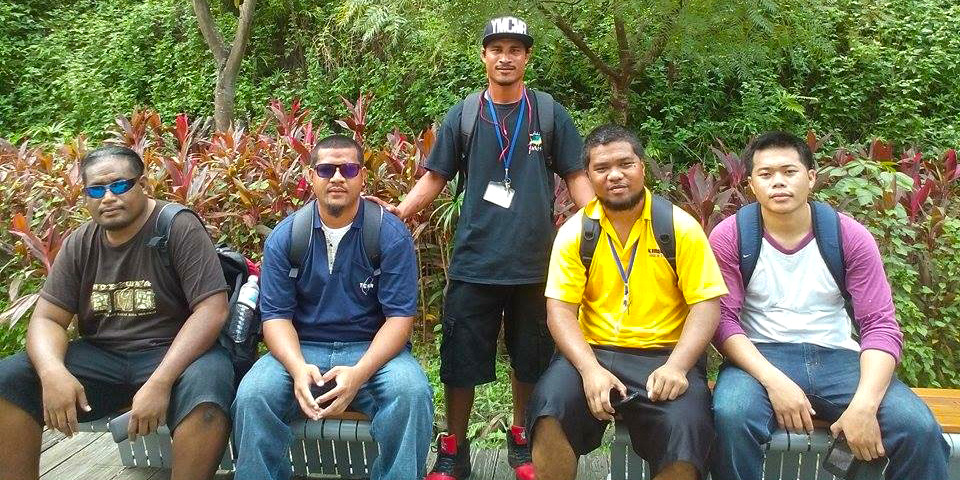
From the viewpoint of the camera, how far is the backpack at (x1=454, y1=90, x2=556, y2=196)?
335cm

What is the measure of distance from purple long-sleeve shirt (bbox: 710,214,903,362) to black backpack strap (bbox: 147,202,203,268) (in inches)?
92.4

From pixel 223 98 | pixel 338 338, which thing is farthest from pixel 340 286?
pixel 223 98

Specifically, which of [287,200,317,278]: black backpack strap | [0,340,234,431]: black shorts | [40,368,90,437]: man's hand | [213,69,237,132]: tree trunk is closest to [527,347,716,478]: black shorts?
[287,200,317,278]: black backpack strap

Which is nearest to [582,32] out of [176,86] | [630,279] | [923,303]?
[923,303]

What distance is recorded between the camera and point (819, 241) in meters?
2.99

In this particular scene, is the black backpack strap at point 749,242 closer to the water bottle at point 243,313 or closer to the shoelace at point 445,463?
the shoelace at point 445,463

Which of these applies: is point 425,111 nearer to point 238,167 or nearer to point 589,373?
point 238,167

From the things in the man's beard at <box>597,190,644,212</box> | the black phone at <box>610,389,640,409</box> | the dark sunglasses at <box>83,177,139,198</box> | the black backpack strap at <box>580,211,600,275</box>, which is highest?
the dark sunglasses at <box>83,177,139,198</box>

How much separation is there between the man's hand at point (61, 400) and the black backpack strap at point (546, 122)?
7.27 ft

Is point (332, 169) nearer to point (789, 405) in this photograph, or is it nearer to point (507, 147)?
point (507, 147)

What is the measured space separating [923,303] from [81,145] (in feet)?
21.3

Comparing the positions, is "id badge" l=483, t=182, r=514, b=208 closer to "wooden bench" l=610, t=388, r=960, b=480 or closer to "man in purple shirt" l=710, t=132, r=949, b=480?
"man in purple shirt" l=710, t=132, r=949, b=480

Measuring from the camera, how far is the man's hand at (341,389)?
290 cm

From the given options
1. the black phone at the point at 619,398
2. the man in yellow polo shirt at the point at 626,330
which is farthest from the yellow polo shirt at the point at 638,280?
the black phone at the point at 619,398
